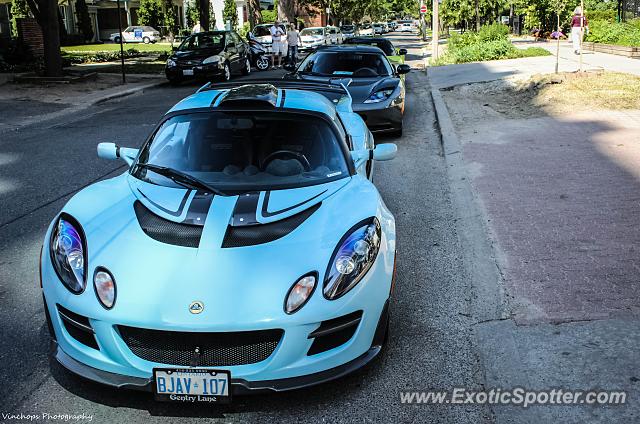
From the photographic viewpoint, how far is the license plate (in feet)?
10.3

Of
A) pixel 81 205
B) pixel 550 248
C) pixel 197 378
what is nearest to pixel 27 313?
pixel 81 205

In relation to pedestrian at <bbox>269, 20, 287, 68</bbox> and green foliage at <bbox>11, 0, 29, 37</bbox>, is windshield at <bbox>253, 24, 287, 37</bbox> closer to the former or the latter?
pedestrian at <bbox>269, 20, 287, 68</bbox>

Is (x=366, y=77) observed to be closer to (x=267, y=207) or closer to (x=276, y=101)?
Answer: (x=276, y=101)

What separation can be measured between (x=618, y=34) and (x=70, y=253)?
110ft

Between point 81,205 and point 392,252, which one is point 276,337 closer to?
point 392,252

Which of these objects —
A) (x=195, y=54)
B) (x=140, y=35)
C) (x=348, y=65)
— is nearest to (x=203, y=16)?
(x=195, y=54)

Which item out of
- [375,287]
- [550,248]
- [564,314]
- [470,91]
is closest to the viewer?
[375,287]

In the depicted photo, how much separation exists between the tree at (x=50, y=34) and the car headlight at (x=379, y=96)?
543 inches

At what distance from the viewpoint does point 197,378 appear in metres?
3.15

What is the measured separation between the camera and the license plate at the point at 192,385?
3150mm

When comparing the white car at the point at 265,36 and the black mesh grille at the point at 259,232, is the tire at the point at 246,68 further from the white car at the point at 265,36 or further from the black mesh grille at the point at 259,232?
the black mesh grille at the point at 259,232

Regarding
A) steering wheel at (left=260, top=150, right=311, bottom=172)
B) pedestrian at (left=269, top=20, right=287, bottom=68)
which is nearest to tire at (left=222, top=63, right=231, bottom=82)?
pedestrian at (left=269, top=20, right=287, bottom=68)

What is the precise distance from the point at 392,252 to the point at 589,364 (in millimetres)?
1275

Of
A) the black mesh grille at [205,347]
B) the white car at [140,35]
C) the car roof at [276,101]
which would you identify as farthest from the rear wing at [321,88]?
the white car at [140,35]
